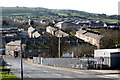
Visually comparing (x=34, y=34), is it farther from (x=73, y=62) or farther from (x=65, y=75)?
(x=65, y=75)

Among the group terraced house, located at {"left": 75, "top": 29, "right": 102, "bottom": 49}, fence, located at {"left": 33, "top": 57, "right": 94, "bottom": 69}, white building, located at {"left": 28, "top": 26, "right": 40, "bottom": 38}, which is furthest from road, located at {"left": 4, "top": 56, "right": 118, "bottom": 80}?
white building, located at {"left": 28, "top": 26, "right": 40, "bottom": 38}

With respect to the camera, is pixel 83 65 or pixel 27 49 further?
pixel 27 49

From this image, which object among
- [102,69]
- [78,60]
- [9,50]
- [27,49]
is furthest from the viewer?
[9,50]

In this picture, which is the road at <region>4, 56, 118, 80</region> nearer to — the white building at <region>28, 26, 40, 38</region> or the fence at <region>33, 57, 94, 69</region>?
the fence at <region>33, 57, 94, 69</region>

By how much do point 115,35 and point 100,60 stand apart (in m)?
60.5

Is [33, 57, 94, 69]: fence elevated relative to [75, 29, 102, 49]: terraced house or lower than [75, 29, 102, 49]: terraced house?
lower

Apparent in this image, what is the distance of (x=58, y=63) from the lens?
48.0 meters

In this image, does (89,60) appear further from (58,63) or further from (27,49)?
(27,49)

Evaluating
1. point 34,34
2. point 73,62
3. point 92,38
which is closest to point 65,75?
point 73,62

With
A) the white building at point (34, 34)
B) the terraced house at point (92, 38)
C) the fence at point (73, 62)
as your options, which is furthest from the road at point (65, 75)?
the white building at point (34, 34)

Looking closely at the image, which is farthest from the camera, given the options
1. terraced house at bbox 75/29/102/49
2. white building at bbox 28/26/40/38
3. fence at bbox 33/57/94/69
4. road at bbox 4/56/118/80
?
white building at bbox 28/26/40/38

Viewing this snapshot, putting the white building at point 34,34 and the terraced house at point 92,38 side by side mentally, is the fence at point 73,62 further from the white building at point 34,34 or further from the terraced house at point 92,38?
the white building at point 34,34

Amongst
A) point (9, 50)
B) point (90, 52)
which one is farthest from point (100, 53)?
point (9, 50)

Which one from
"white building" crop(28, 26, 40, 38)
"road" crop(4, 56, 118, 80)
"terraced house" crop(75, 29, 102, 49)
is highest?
"white building" crop(28, 26, 40, 38)
